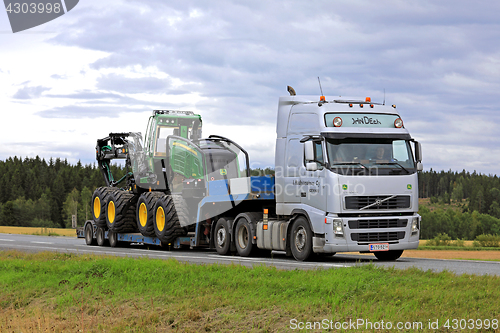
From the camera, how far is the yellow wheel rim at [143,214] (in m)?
22.9

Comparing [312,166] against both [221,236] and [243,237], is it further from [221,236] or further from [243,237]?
[221,236]

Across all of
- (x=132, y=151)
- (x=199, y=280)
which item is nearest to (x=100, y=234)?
(x=132, y=151)

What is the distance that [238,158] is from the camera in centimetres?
2197

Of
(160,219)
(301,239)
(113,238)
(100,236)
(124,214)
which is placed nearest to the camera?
(301,239)

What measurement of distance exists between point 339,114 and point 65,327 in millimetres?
9377

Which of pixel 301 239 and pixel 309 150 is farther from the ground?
pixel 309 150

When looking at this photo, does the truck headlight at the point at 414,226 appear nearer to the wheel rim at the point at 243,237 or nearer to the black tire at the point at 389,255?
the black tire at the point at 389,255

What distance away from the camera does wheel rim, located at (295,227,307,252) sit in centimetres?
1608

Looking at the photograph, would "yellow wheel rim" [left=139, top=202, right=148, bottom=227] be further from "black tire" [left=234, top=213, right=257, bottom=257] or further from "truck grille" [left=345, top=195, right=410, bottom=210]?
"truck grille" [left=345, top=195, right=410, bottom=210]

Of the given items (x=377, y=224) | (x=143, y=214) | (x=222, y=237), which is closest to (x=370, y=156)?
(x=377, y=224)

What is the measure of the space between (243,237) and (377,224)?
4.73 meters

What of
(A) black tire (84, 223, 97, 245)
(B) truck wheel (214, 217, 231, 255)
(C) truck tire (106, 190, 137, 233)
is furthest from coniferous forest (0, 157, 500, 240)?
(B) truck wheel (214, 217, 231, 255)

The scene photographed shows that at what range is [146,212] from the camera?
22.9 meters

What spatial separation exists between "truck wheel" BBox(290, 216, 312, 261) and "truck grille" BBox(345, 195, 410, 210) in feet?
4.65
